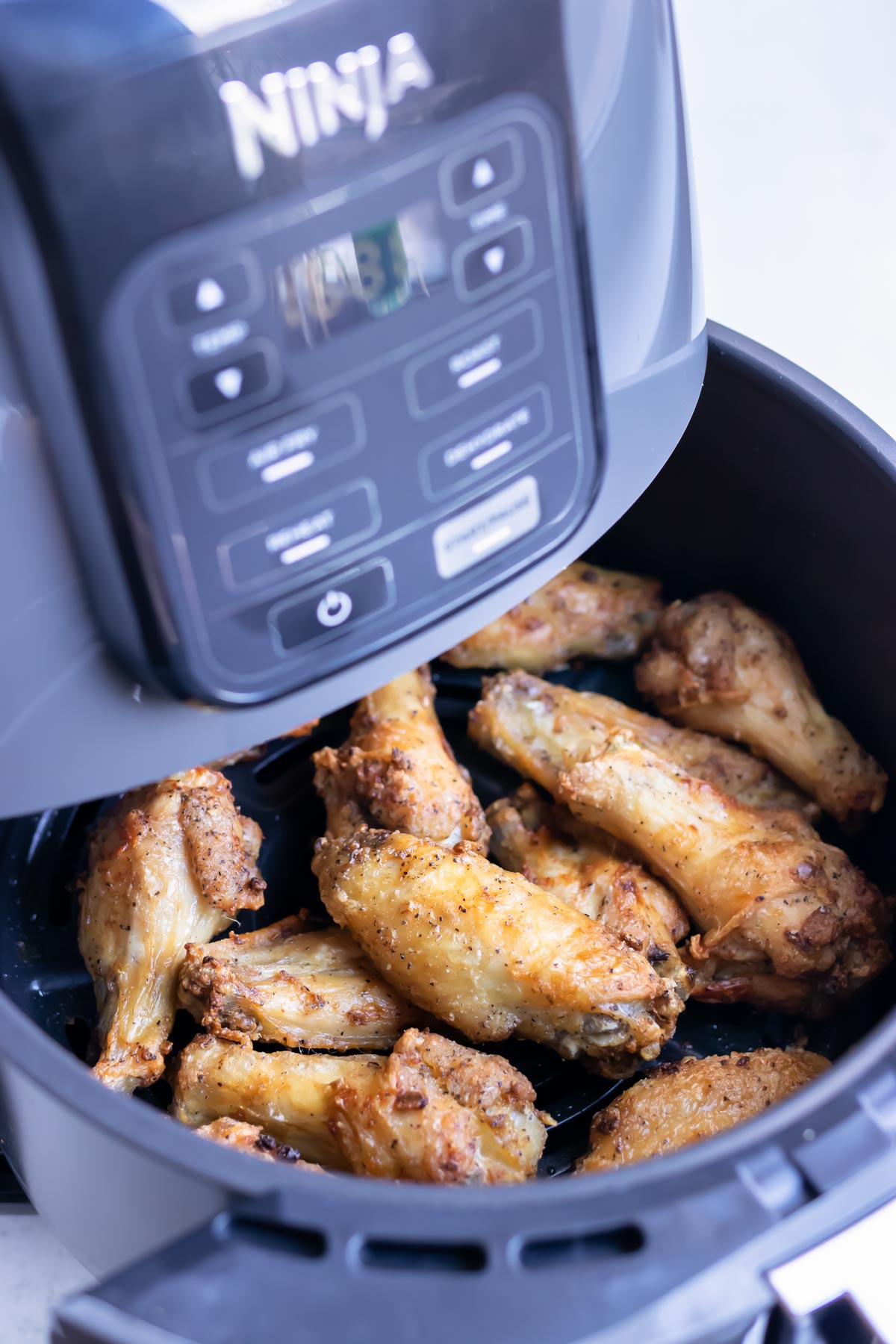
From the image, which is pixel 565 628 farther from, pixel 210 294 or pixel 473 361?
pixel 210 294

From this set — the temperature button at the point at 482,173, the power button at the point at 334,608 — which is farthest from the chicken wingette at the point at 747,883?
the temperature button at the point at 482,173

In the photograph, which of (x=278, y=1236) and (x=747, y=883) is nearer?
(x=278, y=1236)

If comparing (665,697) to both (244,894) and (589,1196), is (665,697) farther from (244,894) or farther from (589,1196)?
(589,1196)

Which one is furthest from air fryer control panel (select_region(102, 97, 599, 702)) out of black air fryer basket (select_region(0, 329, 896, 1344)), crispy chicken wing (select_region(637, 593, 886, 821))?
crispy chicken wing (select_region(637, 593, 886, 821))

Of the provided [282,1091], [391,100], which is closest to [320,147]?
[391,100]

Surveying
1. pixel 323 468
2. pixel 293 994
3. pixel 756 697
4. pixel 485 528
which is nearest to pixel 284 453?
pixel 323 468

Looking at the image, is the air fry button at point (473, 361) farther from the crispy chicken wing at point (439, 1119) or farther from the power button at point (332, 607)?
the crispy chicken wing at point (439, 1119)

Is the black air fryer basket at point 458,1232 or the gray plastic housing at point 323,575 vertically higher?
the gray plastic housing at point 323,575
